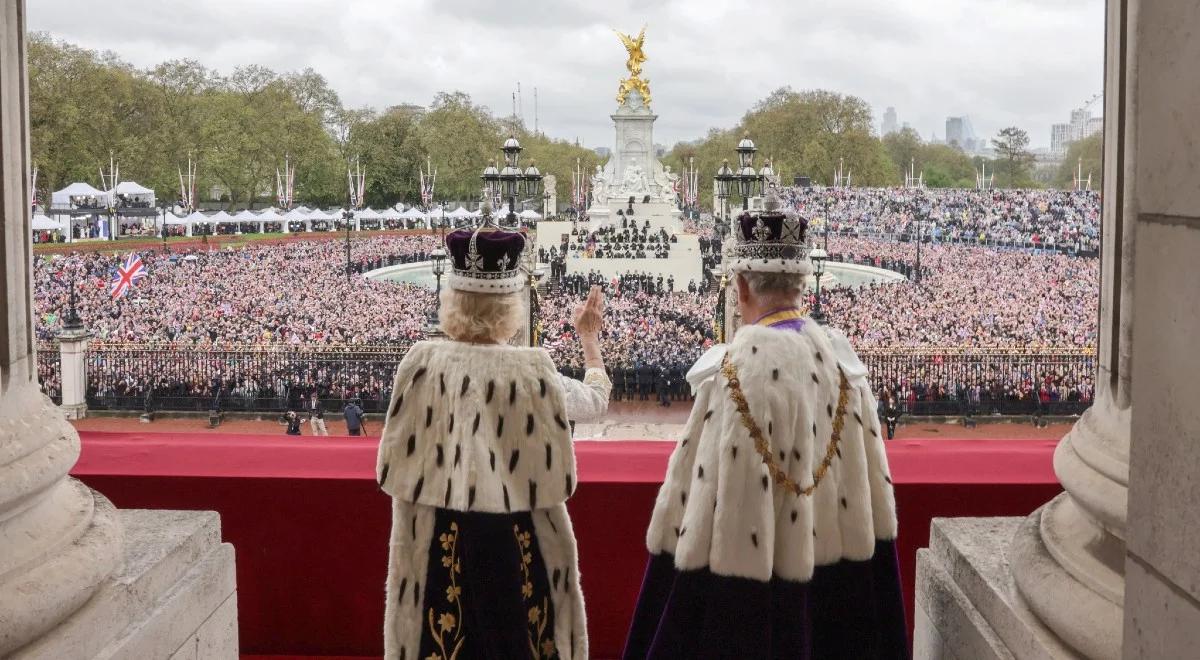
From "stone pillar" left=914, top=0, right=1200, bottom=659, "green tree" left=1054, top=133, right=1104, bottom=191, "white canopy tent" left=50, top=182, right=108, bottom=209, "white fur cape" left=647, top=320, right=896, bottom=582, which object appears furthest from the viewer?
"green tree" left=1054, top=133, right=1104, bottom=191

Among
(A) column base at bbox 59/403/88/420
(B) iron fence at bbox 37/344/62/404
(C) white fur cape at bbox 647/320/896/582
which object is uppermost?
(C) white fur cape at bbox 647/320/896/582

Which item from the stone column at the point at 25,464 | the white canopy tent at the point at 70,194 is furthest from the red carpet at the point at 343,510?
the white canopy tent at the point at 70,194

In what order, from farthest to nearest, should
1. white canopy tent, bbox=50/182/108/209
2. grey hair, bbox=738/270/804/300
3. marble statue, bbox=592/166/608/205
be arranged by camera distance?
marble statue, bbox=592/166/608/205
white canopy tent, bbox=50/182/108/209
grey hair, bbox=738/270/804/300

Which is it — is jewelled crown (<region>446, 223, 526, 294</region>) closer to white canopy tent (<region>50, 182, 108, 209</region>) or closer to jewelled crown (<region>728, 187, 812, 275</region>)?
jewelled crown (<region>728, 187, 812, 275</region>)

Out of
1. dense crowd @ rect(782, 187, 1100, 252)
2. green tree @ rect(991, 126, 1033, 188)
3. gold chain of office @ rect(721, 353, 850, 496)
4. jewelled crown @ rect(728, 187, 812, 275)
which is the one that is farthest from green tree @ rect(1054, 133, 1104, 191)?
gold chain of office @ rect(721, 353, 850, 496)

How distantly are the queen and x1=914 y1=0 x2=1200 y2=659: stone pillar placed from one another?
41.3 inches

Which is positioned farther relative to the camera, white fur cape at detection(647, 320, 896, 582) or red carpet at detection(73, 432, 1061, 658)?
red carpet at detection(73, 432, 1061, 658)

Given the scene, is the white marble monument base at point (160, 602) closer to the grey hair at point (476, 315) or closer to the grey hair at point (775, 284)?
the grey hair at point (476, 315)

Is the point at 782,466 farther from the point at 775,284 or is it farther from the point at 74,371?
the point at 74,371

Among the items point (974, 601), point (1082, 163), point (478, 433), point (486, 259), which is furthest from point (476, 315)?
point (1082, 163)

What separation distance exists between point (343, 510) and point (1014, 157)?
9935 cm

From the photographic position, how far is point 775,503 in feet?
8.70

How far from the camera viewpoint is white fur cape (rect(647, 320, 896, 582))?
259 cm

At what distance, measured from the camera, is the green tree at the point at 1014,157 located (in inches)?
3656
